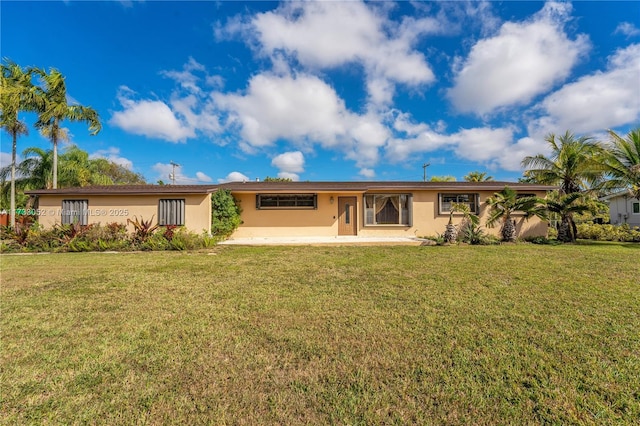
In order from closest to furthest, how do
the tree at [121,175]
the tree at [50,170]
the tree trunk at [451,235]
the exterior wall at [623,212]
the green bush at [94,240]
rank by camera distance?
the green bush at [94,240]
the tree trunk at [451,235]
the tree at [50,170]
the exterior wall at [623,212]
the tree at [121,175]

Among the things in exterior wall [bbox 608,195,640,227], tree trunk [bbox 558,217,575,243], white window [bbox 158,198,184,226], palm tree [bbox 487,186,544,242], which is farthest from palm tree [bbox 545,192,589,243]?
white window [bbox 158,198,184,226]

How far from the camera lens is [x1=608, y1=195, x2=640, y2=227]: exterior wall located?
21.1m

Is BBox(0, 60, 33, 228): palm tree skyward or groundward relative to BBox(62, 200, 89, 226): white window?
skyward

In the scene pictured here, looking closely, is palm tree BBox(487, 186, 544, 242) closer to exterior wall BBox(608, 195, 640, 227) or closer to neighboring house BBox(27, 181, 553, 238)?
neighboring house BBox(27, 181, 553, 238)

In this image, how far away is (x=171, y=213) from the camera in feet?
40.5

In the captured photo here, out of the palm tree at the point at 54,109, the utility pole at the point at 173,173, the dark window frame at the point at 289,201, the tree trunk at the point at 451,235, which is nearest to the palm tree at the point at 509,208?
the tree trunk at the point at 451,235

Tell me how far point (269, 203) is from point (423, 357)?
→ 12242 millimetres

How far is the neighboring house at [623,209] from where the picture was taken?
21.0 meters

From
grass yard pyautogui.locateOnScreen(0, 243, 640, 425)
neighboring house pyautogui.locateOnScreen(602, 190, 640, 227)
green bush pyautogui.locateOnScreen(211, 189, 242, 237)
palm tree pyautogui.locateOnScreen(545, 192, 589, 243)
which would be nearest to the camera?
grass yard pyautogui.locateOnScreen(0, 243, 640, 425)

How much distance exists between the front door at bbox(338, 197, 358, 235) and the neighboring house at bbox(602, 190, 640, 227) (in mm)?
21239

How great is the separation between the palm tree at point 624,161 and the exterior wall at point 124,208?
776 inches

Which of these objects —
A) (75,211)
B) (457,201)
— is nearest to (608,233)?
(457,201)

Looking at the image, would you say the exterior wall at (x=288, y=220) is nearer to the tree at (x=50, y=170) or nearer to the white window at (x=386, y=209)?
the white window at (x=386, y=209)

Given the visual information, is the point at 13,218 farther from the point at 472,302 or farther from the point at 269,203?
the point at 472,302
